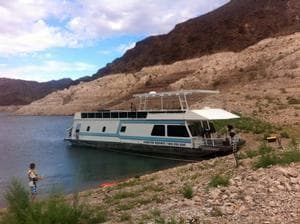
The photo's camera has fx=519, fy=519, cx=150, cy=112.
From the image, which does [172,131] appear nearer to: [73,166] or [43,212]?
[73,166]

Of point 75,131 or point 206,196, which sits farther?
point 75,131

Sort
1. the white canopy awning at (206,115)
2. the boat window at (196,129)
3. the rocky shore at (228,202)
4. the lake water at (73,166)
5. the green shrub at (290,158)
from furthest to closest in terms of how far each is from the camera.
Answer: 1. the boat window at (196,129)
2. the white canopy awning at (206,115)
3. the lake water at (73,166)
4. the green shrub at (290,158)
5. the rocky shore at (228,202)

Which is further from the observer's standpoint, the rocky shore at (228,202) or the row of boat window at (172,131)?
the row of boat window at (172,131)

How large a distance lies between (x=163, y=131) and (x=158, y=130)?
0.63 m

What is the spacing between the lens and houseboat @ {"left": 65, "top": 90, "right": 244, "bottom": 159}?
118 ft

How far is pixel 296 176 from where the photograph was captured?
46.1 ft

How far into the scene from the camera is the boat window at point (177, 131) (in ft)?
122

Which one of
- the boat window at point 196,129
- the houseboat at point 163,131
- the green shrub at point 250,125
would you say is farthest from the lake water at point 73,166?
the green shrub at point 250,125

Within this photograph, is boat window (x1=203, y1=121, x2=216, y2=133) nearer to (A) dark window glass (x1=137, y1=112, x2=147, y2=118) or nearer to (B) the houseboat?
(B) the houseboat

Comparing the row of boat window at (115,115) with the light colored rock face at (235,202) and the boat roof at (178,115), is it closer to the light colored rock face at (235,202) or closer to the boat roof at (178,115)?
the boat roof at (178,115)

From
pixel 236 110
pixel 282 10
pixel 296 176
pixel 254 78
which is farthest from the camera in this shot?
pixel 282 10

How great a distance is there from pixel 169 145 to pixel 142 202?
80.0 ft

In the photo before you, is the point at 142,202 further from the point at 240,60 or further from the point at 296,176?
the point at 240,60

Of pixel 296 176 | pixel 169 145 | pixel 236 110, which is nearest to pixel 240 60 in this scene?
pixel 236 110
